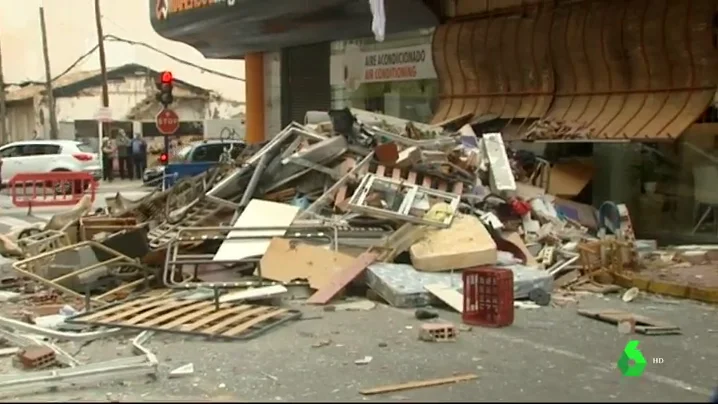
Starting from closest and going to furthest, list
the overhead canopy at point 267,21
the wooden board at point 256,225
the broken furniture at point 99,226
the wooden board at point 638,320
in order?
the wooden board at point 638,320 → the wooden board at point 256,225 → the broken furniture at point 99,226 → the overhead canopy at point 267,21

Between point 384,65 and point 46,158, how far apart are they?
55.5ft

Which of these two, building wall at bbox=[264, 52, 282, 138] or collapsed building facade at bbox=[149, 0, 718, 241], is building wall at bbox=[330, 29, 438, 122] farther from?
building wall at bbox=[264, 52, 282, 138]

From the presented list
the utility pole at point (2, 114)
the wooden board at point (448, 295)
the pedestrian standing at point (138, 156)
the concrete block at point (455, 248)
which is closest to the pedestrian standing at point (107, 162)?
the pedestrian standing at point (138, 156)

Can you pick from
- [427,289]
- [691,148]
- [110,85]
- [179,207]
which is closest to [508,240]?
[427,289]

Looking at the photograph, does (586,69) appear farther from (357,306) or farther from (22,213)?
(22,213)

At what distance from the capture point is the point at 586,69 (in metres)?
15.7

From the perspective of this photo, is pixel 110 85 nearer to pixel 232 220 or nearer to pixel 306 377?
pixel 232 220

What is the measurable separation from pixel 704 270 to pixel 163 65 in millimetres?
41729

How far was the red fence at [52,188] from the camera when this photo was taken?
2369cm

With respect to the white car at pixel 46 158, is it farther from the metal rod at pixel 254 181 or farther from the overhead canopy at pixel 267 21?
the metal rod at pixel 254 181

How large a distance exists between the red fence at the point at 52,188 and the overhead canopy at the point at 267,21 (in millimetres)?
4509

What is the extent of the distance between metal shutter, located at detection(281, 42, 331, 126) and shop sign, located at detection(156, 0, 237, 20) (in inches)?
108

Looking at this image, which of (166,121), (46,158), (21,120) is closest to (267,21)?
(166,121)

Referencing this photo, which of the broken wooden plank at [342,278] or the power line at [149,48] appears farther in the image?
the power line at [149,48]
